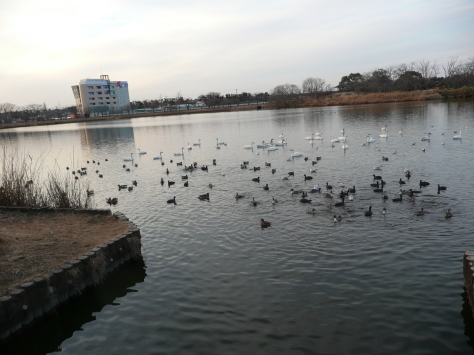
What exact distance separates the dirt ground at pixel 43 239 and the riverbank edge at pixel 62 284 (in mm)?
418

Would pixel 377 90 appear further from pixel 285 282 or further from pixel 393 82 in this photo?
pixel 285 282

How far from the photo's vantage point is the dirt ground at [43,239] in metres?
9.52

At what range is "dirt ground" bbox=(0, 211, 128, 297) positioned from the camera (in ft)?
31.2

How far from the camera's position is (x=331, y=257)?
36.2 ft

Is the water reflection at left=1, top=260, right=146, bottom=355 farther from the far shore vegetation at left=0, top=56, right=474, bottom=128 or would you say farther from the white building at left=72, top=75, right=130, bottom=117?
the white building at left=72, top=75, right=130, bottom=117

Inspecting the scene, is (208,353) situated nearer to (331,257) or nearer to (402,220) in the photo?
(331,257)

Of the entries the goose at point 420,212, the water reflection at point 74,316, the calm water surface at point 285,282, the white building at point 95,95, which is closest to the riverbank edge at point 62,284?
the water reflection at point 74,316

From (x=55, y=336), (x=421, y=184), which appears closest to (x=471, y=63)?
(x=421, y=184)

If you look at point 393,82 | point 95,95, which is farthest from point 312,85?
point 95,95

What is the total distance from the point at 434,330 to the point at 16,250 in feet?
38.9

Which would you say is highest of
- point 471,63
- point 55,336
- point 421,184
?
point 471,63

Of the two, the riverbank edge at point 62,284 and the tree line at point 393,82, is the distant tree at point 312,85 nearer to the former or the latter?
the tree line at point 393,82

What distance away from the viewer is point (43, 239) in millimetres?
11938

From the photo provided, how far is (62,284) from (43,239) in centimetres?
344
